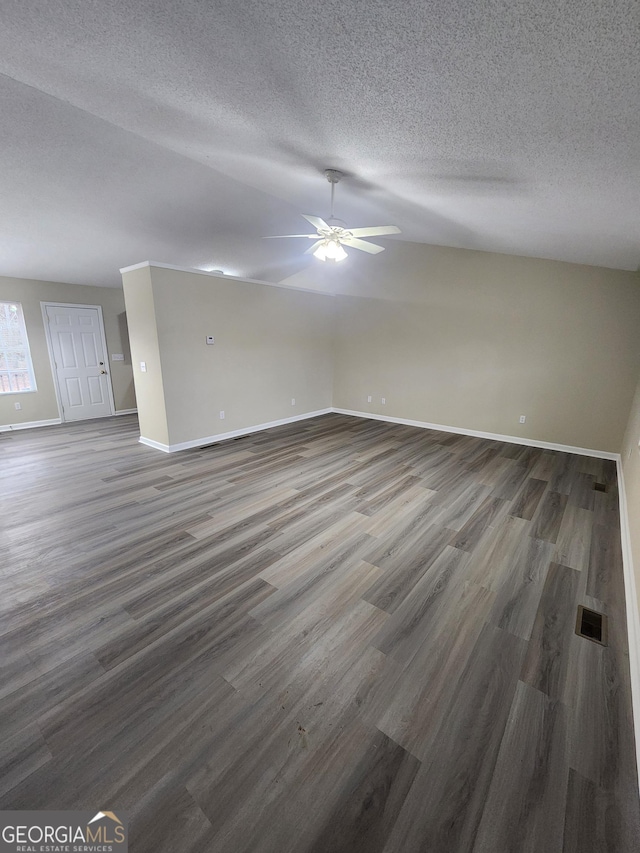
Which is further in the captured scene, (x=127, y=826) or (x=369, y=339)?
(x=369, y=339)

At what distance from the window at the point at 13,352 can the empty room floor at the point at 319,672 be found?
11.8 feet

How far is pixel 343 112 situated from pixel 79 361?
6.70m

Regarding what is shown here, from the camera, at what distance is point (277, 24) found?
1269mm

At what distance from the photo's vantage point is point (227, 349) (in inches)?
201

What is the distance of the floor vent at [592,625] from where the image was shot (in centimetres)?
183

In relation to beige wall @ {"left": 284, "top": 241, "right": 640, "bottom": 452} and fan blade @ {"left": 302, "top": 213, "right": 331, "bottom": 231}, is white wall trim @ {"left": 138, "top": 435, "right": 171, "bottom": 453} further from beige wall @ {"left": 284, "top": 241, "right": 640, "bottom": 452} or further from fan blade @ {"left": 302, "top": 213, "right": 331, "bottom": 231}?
beige wall @ {"left": 284, "top": 241, "right": 640, "bottom": 452}

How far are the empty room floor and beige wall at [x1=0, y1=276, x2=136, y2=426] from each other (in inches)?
138

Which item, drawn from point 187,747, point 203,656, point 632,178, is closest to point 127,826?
point 187,747

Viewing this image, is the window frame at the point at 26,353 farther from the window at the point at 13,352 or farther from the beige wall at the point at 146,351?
the beige wall at the point at 146,351

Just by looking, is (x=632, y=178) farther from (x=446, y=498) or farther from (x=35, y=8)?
(x=35, y=8)

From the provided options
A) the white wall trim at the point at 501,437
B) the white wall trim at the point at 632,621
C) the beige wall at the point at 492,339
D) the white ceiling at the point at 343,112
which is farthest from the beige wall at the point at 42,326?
the white wall trim at the point at 632,621

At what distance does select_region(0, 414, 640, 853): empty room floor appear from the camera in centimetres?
111

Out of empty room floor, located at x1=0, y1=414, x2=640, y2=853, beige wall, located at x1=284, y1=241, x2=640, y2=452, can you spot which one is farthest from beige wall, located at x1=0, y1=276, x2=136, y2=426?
beige wall, located at x1=284, y1=241, x2=640, y2=452

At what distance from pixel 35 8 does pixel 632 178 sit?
9.35ft
